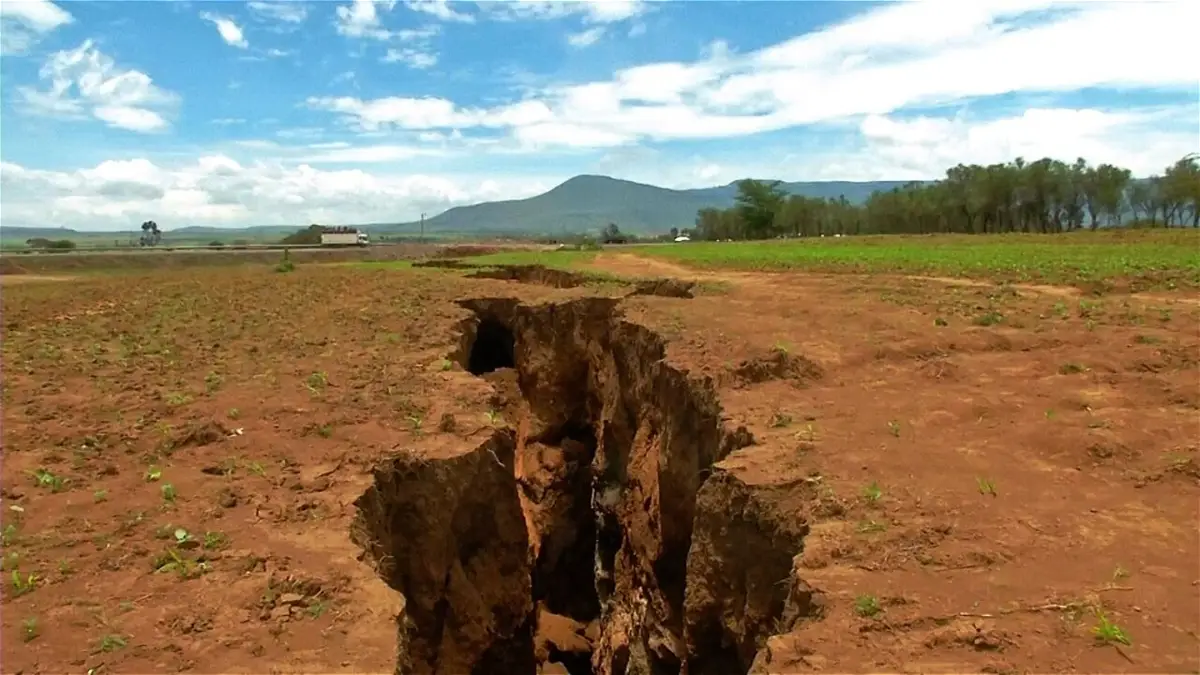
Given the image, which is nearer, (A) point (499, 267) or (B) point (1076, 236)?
(A) point (499, 267)

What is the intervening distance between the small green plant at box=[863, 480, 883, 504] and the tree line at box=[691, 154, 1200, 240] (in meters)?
68.1

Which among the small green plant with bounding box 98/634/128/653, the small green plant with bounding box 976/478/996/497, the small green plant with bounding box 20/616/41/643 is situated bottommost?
the small green plant with bounding box 98/634/128/653

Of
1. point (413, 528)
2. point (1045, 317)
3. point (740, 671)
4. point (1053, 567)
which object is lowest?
point (740, 671)

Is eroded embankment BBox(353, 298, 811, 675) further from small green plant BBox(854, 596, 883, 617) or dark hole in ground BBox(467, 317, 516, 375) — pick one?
small green plant BBox(854, 596, 883, 617)

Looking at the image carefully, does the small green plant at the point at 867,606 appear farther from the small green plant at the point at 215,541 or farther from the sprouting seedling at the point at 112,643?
the small green plant at the point at 215,541

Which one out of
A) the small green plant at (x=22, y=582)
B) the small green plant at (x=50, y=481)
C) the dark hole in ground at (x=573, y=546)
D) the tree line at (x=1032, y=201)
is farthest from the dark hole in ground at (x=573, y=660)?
the tree line at (x=1032, y=201)

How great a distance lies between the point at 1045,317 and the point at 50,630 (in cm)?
1496

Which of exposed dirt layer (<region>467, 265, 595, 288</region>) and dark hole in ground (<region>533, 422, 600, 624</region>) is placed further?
exposed dirt layer (<region>467, 265, 595, 288</region>)

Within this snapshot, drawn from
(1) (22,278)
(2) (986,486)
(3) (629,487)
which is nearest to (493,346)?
(3) (629,487)

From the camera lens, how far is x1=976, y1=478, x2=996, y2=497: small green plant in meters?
7.47

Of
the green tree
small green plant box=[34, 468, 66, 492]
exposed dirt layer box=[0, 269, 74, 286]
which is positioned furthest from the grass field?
the green tree

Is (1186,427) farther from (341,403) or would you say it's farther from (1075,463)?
(341,403)

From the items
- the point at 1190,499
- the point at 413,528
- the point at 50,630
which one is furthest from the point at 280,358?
the point at 1190,499

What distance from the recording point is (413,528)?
9.57m
